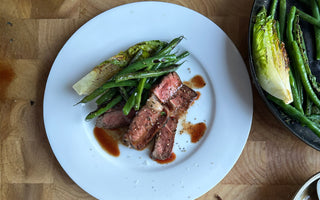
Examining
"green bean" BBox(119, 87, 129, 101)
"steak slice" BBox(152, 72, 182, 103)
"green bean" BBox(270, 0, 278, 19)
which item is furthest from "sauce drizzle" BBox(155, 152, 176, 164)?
"green bean" BBox(270, 0, 278, 19)

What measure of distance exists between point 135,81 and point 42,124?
119 centimetres

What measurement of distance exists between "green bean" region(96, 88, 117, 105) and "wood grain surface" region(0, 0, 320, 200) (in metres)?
0.75

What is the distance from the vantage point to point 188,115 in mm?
3094

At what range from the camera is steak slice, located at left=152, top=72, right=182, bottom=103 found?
2982 mm

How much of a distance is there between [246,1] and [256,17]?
1.46 ft

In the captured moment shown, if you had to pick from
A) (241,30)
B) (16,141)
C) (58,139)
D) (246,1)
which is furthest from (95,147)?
(246,1)

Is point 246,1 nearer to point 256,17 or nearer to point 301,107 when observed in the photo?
point 256,17

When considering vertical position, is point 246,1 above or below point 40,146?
above

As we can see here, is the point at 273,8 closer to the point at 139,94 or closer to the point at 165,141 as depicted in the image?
the point at 139,94

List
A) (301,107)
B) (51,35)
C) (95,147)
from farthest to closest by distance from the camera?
1. (51,35)
2. (95,147)
3. (301,107)

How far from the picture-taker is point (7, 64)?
3.29m

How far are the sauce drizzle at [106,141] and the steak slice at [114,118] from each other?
71 millimetres

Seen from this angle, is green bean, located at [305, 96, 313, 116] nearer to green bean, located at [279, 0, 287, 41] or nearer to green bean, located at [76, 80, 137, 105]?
green bean, located at [279, 0, 287, 41]

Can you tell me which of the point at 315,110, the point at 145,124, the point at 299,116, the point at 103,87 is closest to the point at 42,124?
the point at 103,87
